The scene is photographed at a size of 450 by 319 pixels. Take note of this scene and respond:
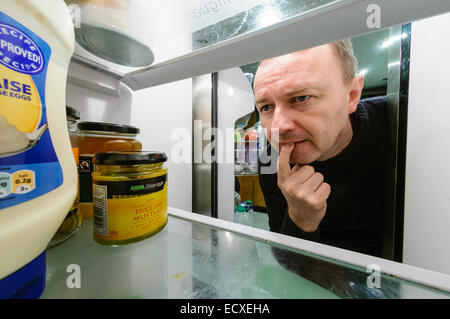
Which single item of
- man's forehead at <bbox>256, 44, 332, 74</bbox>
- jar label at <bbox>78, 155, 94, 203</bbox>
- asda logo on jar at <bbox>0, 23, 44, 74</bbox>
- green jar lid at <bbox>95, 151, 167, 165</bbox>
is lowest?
jar label at <bbox>78, 155, 94, 203</bbox>

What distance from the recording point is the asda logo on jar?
0.47ft

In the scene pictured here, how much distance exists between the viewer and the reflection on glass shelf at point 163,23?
0.93ft

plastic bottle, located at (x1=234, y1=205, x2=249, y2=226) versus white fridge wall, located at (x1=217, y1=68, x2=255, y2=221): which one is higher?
white fridge wall, located at (x1=217, y1=68, x2=255, y2=221)

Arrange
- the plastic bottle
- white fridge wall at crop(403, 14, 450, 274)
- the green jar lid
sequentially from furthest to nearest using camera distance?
the plastic bottle, white fridge wall at crop(403, 14, 450, 274), the green jar lid

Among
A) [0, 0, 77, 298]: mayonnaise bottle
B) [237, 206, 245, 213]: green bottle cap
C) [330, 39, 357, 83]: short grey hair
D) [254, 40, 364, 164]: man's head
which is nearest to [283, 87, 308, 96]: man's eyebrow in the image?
[254, 40, 364, 164]: man's head

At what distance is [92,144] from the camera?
37cm

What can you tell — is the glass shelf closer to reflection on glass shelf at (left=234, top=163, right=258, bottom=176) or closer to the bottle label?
the bottle label

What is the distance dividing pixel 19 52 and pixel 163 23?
294 mm

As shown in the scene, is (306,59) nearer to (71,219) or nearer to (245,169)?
(245,169)

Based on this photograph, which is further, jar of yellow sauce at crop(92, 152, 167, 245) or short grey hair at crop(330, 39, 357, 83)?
short grey hair at crop(330, 39, 357, 83)

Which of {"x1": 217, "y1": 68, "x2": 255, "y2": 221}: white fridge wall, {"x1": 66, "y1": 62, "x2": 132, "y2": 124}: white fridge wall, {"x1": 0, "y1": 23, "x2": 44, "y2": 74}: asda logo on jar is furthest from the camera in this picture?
{"x1": 217, "y1": 68, "x2": 255, "y2": 221}: white fridge wall

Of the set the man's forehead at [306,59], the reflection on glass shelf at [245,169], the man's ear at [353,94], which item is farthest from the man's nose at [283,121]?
the reflection on glass shelf at [245,169]

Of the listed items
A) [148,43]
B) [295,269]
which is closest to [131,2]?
[148,43]

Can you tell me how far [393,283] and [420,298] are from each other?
0.02 m
